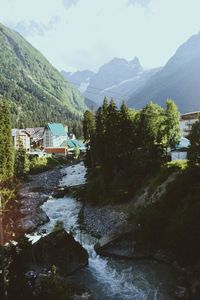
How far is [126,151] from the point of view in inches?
2148

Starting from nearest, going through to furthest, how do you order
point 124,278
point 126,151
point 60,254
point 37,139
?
1. point 124,278
2. point 60,254
3. point 126,151
4. point 37,139

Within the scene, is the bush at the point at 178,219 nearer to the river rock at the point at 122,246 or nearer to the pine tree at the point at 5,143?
the river rock at the point at 122,246

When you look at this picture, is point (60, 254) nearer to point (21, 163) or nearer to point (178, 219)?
point (178, 219)

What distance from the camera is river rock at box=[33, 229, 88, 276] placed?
31.7 metres

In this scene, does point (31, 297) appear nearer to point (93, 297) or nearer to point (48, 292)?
point (48, 292)

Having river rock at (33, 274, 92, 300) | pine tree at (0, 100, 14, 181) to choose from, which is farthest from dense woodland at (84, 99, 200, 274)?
pine tree at (0, 100, 14, 181)

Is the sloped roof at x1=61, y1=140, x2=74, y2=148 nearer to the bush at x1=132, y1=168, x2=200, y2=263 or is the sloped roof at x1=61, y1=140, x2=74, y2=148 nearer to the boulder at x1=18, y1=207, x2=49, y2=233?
the boulder at x1=18, y1=207, x2=49, y2=233

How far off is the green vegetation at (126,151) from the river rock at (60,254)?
19468mm

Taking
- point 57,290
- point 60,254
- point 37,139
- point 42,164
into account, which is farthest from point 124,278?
point 37,139

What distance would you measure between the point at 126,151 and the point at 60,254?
82.2 ft

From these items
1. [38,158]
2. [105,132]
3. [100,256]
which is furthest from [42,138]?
[100,256]

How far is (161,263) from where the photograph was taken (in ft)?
107

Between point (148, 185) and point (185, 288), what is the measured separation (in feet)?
72.5

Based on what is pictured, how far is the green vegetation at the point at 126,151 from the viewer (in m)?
52.2
